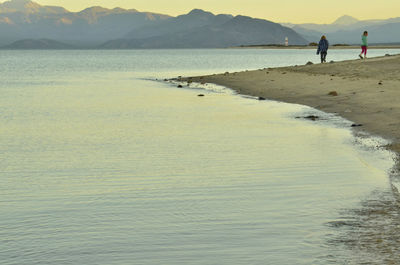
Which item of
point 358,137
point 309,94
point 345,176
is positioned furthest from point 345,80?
point 345,176

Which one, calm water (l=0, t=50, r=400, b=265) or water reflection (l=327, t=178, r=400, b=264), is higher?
water reflection (l=327, t=178, r=400, b=264)

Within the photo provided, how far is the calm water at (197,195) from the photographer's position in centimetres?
796

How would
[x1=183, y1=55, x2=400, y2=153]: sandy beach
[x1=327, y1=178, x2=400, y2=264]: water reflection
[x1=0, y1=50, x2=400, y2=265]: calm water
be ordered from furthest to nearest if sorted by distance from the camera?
1. [x1=183, y1=55, x2=400, y2=153]: sandy beach
2. [x1=0, y1=50, x2=400, y2=265]: calm water
3. [x1=327, y1=178, x2=400, y2=264]: water reflection

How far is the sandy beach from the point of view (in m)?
21.3

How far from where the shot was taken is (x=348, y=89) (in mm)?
31656

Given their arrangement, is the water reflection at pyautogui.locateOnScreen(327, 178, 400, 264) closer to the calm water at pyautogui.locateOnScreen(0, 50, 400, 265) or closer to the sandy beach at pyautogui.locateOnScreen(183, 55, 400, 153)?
the calm water at pyautogui.locateOnScreen(0, 50, 400, 265)

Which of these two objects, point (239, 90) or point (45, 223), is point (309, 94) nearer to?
point (239, 90)

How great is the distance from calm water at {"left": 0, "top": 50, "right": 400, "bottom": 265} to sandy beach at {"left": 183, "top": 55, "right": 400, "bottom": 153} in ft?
4.93

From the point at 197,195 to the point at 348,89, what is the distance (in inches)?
877

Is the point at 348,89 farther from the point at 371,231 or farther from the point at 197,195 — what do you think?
the point at 371,231

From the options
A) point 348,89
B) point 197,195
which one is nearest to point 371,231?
point 197,195

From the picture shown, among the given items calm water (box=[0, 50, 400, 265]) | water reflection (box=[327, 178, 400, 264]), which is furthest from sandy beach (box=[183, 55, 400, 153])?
water reflection (box=[327, 178, 400, 264])

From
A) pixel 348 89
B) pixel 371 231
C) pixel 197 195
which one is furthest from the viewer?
pixel 348 89

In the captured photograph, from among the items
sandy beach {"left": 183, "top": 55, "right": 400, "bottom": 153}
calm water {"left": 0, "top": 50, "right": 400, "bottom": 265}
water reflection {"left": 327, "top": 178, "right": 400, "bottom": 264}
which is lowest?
calm water {"left": 0, "top": 50, "right": 400, "bottom": 265}
